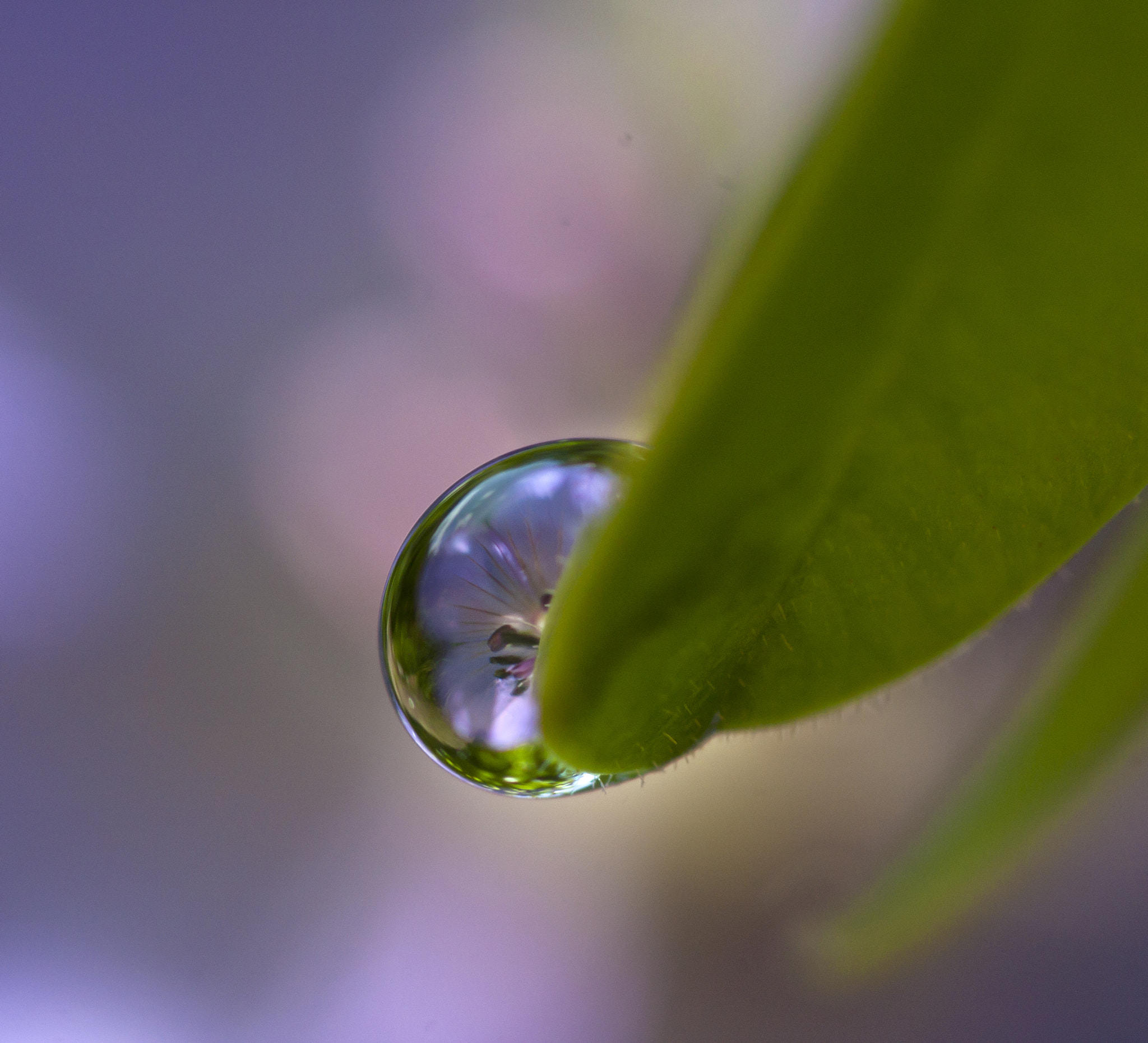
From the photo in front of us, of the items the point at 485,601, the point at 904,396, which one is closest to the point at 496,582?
the point at 485,601

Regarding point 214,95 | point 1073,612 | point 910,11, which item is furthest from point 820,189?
point 214,95

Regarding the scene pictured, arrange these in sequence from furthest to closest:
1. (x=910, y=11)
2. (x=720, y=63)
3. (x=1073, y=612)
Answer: (x=720, y=63) → (x=1073, y=612) → (x=910, y=11)

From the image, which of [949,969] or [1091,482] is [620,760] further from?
[949,969]

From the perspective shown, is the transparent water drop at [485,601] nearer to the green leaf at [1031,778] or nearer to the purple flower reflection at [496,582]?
the purple flower reflection at [496,582]

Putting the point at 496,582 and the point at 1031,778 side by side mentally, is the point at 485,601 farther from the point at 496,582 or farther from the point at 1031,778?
the point at 1031,778

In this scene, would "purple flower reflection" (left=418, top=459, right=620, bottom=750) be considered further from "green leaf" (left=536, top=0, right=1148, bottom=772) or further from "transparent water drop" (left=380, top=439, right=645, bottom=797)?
"green leaf" (left=536, top=0, right=1148, bottom=772)

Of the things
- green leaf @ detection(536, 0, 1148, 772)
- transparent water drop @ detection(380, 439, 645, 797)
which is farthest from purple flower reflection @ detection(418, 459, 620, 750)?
green leaf @ detection(536, 0, 1148, 772)
